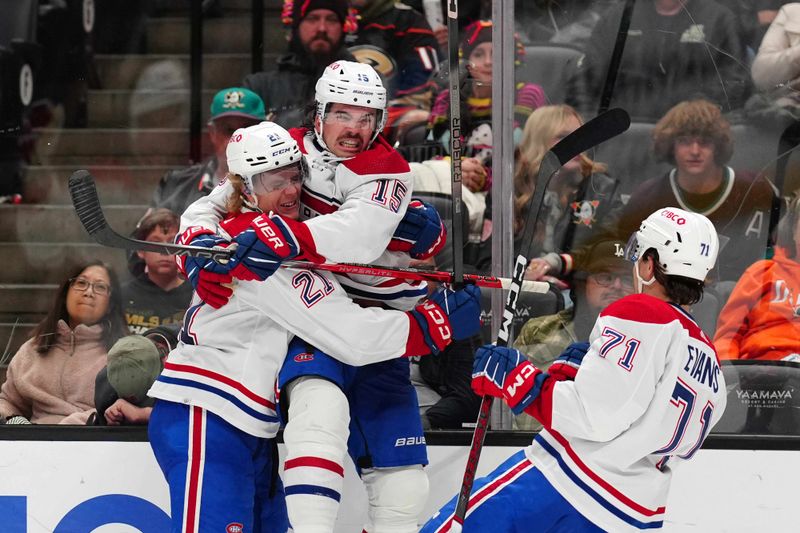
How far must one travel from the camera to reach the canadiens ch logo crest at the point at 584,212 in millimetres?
3352

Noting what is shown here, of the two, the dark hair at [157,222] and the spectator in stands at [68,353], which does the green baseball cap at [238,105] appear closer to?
the dark hair at [157,222]

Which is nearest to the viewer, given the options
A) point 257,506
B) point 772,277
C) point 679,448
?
point 679,448

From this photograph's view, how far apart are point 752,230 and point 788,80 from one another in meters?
0.42

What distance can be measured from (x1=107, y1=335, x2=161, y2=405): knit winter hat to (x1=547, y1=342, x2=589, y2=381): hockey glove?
115 cm

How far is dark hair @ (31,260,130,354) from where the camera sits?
3.31 m

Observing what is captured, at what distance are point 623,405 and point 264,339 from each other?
0.85 m

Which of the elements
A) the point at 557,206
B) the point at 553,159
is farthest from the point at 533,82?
the point at 553,159

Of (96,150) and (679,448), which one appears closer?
(679,448)

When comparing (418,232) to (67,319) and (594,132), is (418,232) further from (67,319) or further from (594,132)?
(67,319)

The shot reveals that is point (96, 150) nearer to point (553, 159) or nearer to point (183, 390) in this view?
point (183, 390)

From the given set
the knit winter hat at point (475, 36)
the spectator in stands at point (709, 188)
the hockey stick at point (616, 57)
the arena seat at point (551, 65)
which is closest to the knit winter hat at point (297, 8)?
the knit winter hat at point (475, 36)

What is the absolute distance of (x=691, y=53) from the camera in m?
3.41

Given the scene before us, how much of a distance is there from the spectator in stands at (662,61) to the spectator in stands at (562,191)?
11cm

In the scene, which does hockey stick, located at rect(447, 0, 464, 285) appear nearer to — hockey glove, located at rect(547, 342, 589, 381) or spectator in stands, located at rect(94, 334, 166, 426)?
hockey glove, located at rect(547, 342, 589, 381)
